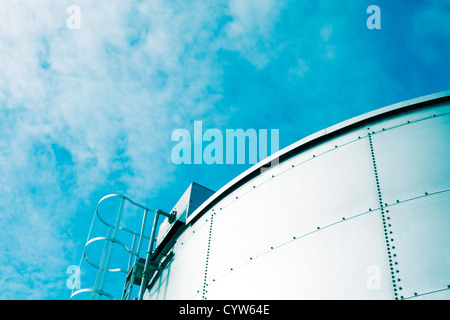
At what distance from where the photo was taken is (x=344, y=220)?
5895 millimetres

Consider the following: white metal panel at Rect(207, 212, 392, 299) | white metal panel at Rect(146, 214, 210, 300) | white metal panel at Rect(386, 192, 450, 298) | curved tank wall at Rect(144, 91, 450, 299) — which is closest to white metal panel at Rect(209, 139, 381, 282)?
curved tank wall at Rect(144, 91, 450, 299)

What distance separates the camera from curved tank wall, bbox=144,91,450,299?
16.9 feet

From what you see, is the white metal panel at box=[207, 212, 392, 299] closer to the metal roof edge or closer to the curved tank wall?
the curved tank wall

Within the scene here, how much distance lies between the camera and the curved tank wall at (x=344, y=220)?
514 cm

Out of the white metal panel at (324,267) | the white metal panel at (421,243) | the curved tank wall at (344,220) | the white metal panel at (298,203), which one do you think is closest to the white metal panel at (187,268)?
the curved tank wall at (344,220)

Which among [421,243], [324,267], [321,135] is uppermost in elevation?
[321,135]

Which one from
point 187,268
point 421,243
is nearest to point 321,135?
point 421,243

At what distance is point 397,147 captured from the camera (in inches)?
241

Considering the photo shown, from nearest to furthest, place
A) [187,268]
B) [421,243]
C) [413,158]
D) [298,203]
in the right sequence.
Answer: [421,243], [413,158], [298,203], [187,268]

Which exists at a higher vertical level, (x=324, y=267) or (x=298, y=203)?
(x=298, y=203)

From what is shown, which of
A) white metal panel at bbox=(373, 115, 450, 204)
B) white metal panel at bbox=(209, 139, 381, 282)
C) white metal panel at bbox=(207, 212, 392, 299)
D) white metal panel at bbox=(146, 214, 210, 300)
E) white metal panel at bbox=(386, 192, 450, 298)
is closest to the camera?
white metal panel at bbox=(386, 192, 450, 298)

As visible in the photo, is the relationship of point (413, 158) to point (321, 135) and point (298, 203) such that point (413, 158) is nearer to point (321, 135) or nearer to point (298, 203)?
point (321, 135)
